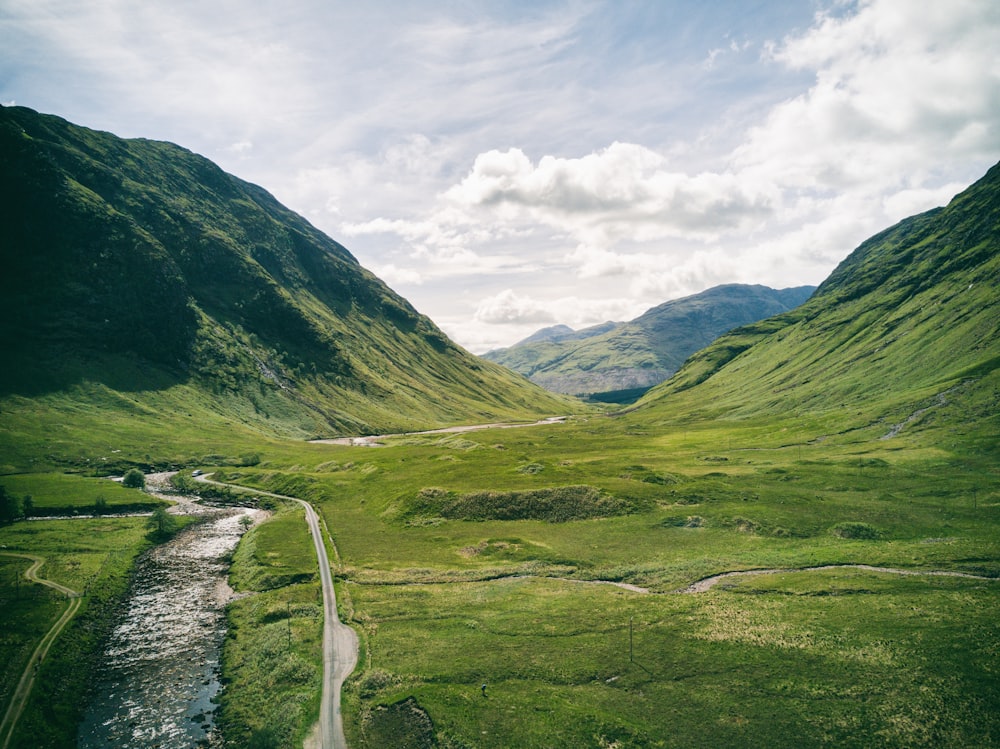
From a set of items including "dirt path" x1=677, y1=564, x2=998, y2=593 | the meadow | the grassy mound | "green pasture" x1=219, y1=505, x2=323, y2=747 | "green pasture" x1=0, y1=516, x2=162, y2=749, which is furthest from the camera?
the grassy mound

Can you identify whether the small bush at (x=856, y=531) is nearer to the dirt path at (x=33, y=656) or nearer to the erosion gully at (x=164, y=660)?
the erosion gully at (x=164, y=660)

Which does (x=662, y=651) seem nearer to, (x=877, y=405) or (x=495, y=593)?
(x=495, y=593)

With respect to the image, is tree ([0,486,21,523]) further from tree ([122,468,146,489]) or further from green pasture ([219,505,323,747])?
green pasture ([219,505,323,747])

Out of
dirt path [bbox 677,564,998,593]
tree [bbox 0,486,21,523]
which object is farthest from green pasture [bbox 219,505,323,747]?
tree [bbox 0,486,21,523]

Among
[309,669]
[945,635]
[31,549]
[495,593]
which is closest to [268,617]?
[309,669]

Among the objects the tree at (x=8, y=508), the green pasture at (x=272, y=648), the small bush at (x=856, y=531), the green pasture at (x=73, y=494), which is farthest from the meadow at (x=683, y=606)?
the tree at (x=8, y=508)

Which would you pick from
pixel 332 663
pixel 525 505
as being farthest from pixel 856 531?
pixel 332 663
